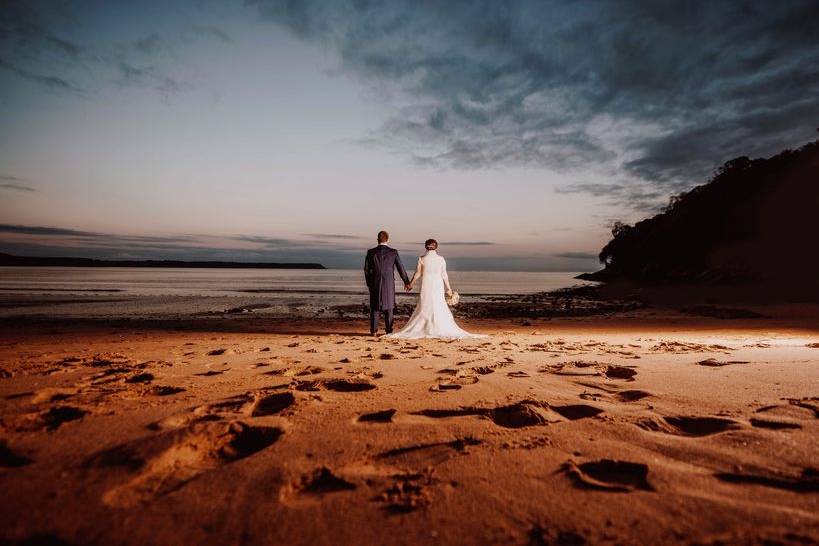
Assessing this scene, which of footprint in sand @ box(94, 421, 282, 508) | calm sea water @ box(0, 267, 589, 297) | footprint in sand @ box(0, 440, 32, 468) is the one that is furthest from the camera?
calm sea water @ box(0, 267, 589, 297)

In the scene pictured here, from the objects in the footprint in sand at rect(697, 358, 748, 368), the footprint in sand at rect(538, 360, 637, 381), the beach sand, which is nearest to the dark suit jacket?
the beach sand

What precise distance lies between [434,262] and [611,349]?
3918 mm

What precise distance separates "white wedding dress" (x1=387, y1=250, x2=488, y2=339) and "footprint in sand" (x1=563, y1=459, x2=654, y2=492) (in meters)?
6.21

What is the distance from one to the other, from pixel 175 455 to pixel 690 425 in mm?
3303

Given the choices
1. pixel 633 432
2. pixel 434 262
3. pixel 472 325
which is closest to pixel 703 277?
pixel 472 325

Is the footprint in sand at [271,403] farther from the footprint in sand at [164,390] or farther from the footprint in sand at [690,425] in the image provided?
the footprint in sand at [690,425]

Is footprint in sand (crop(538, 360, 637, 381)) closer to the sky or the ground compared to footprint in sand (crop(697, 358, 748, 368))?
closer to the ground

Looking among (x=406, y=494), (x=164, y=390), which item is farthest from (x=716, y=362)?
(x=164, y=390)

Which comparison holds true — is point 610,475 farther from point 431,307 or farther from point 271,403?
point 431,307

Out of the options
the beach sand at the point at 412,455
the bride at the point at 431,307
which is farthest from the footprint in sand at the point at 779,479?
the bride at the point at 431,307

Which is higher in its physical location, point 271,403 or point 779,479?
point 779,479

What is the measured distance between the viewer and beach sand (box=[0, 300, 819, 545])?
1646 mm

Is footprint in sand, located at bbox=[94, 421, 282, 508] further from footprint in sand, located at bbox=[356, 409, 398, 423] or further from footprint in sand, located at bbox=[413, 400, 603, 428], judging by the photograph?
footprint in sand, located at bbox=[413, 400, 603, 428]

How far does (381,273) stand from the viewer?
8844 mm
